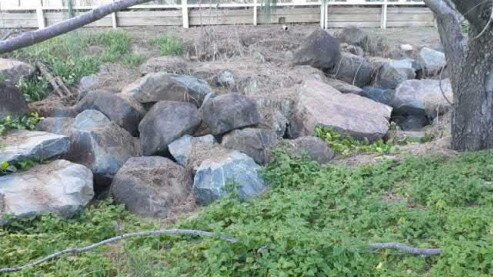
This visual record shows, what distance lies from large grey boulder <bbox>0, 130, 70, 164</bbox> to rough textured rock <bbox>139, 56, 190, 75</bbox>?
7.90 ft

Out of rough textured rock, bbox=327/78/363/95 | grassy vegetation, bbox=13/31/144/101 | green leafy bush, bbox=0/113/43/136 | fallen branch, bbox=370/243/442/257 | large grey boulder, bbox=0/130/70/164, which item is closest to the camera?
fallen branch, bbox=370/243/442/257

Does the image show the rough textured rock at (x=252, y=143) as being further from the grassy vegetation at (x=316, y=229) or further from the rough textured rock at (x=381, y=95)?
the rough textured rock at (x=381, y=95)

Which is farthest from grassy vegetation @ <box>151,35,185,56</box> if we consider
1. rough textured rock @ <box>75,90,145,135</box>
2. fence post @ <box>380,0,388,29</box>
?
fence post @ <box>380,0,388,29</box>

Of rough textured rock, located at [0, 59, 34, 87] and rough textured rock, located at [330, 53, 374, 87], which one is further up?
rough textured rock, located at [0, 59, 34, 87]

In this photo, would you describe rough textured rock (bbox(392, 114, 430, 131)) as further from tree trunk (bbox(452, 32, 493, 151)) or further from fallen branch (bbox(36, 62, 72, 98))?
fallen branch (bbox(36, 62, 72, 98))

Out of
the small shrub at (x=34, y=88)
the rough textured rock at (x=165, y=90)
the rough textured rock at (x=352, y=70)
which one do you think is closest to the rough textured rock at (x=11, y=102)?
the small shrub at (x=34, y=88)

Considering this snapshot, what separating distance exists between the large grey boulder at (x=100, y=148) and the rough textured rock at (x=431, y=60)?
5227 mm

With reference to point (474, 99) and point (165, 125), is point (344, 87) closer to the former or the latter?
point (474, 99)

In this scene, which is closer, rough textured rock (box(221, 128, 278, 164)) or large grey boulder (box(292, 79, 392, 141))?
rough textured rock (box(221, 128, 278, 164))

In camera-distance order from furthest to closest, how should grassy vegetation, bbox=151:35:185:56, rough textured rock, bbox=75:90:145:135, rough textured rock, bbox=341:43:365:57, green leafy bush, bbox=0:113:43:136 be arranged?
rough textured rock, bbox=341:43:365:57, grassy vegetation, bbox=151:35:185:56, rough textured rock, bbox=75:90:145:135, green leafy bush, bbox=0:113:43:136

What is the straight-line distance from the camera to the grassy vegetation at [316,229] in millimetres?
3459

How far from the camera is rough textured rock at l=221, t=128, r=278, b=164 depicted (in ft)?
18.7

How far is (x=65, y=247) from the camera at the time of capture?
404cm

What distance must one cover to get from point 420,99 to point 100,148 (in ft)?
14.9
